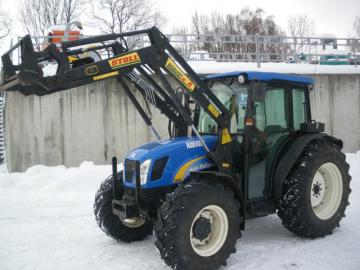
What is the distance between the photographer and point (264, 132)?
16.9 feet

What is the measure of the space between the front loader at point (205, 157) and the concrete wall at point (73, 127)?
5524 millimetres

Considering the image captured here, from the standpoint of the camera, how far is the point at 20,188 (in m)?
8.94

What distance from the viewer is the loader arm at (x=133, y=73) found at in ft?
12.8

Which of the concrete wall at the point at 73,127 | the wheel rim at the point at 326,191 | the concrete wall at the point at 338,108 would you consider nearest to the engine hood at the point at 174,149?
the wheel rim at the point at 326,191

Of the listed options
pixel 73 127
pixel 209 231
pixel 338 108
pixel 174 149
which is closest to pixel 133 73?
pixel 174 149

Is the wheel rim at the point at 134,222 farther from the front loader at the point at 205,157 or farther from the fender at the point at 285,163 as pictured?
the fender at the point at 285,163

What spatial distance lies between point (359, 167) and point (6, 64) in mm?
8484

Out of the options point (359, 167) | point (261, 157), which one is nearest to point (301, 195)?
point (261, 157)

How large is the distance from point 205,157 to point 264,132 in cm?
86

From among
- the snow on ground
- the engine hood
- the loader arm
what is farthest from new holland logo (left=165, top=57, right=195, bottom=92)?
the snow on ground

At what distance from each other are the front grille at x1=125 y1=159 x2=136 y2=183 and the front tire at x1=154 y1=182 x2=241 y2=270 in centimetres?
79

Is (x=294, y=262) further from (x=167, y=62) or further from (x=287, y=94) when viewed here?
(x=167, y=62)

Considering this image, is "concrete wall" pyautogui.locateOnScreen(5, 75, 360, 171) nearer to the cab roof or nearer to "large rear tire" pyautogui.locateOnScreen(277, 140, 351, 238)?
the cab roof

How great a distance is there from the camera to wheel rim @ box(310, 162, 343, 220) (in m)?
5.50
